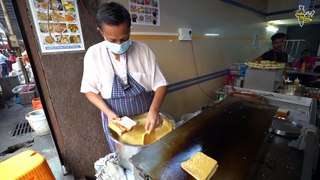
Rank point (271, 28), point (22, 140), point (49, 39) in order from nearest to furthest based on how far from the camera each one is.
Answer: point (49, 39) → point (22, 140) → point (271, 28)

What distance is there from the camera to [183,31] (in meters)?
2.36

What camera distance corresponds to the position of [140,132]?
1087 millimetres

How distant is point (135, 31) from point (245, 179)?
5.63 feet

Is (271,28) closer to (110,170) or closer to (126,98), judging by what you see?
(126,98)

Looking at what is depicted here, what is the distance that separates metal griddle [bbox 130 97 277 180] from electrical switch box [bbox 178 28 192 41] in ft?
4.96

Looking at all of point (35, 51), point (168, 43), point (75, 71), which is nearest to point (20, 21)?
point (35, 51)

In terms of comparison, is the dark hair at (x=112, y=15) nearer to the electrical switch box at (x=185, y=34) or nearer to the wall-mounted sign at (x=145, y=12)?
the wall-mounted sign at (x=145, y=12)

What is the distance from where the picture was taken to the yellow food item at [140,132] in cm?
101

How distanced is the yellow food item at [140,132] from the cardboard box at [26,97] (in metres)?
4.65

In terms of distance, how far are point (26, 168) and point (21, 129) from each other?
9.09 feet

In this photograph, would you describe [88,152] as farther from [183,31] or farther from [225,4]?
[225,4]

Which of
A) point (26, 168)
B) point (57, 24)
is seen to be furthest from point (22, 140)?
point (57, 24)

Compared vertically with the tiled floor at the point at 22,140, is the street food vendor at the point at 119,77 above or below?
above

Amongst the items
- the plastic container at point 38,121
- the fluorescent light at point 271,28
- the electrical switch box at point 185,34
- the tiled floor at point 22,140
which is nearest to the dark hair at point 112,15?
the electrical switch box at point 185,34
